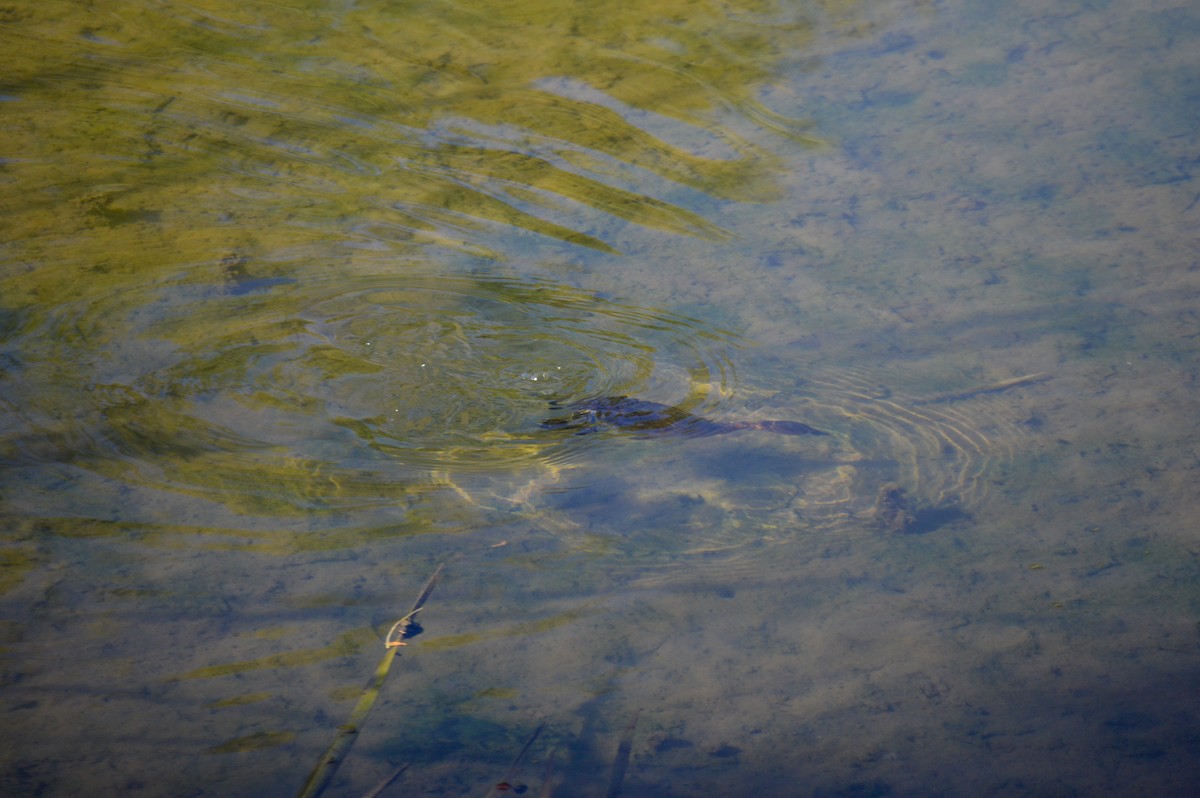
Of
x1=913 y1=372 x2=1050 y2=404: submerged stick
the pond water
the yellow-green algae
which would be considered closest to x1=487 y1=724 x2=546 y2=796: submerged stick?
the pond water

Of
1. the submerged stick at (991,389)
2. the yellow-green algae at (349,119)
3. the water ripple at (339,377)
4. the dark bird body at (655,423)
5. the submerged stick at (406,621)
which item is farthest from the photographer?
the yellow-green algae at (349,119)

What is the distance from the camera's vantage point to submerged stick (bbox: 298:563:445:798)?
2.77 m

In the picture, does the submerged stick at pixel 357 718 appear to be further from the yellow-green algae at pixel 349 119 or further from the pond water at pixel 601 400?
the yellow-green algae at pixel 349 119

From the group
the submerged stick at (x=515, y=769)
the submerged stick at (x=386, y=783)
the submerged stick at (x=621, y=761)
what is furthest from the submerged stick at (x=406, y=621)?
the submerged stick at (x=621, y=761)

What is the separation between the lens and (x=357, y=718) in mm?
2957

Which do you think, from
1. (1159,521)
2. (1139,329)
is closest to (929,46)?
(1139,329)

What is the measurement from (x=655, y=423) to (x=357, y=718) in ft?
5.85

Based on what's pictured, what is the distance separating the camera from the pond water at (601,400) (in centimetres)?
302

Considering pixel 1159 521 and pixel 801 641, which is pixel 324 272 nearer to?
pixel 801 641

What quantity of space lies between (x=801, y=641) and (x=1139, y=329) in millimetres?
2537

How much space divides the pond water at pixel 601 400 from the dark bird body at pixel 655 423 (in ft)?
0.07

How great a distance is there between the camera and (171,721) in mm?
2918

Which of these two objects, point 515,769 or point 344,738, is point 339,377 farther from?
point 515,769

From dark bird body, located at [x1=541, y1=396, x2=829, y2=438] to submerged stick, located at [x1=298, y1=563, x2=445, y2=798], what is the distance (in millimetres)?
1070
